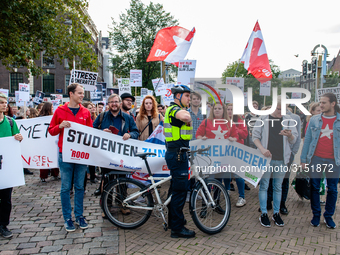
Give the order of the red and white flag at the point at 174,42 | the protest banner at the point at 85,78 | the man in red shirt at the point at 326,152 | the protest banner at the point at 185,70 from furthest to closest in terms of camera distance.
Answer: the red and white flag at the point at 174,42, the protest banner at the point at 85,78, the protest banner at the point at 185,70, the man in red shirt at the point at 326,152

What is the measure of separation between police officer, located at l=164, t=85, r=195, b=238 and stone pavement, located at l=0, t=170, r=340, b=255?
0.26 metres

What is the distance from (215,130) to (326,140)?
172 centimetres

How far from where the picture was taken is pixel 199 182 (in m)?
4.21

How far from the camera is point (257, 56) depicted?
950 cm

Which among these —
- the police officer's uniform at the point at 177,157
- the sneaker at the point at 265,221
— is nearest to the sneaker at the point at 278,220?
the sneaker at the point at 265,221

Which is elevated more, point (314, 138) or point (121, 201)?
point (314, 138)

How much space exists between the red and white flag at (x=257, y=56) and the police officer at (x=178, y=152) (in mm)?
5997

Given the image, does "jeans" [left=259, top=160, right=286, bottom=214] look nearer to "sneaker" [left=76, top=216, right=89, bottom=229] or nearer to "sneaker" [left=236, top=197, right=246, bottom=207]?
"sneaker" [left=236, top=197, right=246, bottom=207]

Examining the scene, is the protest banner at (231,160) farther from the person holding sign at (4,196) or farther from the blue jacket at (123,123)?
the person holding sign at (4,196)

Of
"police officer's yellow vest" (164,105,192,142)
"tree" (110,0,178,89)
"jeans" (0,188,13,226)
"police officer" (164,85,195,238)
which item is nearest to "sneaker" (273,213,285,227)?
"police officer" (164,85,195,238)

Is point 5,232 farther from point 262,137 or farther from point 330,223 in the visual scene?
point 330,223

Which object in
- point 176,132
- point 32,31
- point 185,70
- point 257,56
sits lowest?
point 176,132

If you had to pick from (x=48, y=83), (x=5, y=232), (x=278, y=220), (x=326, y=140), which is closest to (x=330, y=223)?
(x=278, y=220)

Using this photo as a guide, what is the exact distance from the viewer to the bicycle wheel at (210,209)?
4.08 m
